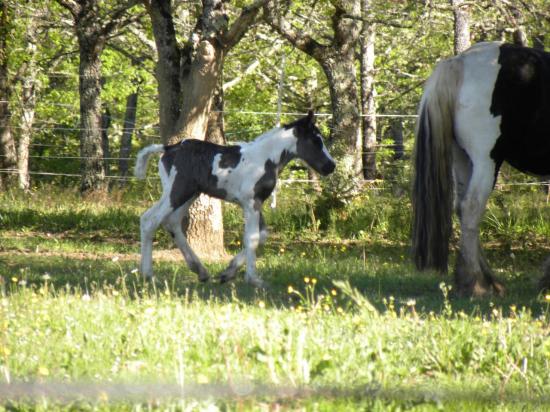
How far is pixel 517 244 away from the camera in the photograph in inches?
603

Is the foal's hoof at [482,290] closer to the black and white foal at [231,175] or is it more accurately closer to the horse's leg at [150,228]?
the black and white foal at [231,175]

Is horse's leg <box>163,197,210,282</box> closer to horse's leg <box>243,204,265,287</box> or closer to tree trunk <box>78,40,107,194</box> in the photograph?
horse's leg <box>243,204,265,287</box>

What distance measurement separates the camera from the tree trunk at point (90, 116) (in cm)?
2289

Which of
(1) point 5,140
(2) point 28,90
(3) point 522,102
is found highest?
(2) point 28,90

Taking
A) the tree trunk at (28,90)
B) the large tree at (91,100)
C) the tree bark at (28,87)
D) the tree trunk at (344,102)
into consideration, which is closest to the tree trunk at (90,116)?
the large tree at (91,100)

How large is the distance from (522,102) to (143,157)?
411cm

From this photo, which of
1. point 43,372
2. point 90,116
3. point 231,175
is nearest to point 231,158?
point 231,175

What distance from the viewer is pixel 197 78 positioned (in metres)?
13.0

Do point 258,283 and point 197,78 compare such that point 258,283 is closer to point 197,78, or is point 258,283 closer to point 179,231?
point 179,231

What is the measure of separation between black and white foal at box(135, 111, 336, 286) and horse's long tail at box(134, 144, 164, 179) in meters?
0.01

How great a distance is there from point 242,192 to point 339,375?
571 centimetres

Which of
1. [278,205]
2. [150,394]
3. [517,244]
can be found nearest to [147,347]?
[150,394]

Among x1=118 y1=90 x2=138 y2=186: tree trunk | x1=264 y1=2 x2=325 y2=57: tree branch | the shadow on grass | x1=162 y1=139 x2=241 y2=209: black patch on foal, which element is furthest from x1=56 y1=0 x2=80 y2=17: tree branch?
x1=118 y1=90 x2=138 y2=186: tree trunk

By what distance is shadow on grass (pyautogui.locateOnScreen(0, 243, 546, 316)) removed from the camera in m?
8.64
